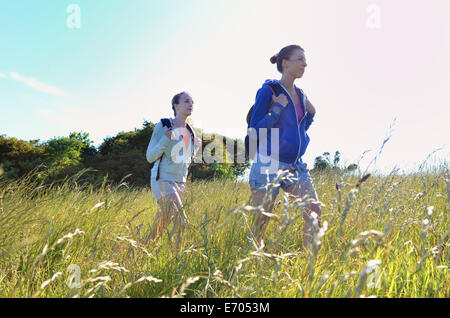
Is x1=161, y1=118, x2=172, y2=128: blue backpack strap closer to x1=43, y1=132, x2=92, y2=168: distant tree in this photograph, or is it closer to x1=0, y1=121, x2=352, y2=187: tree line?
x1=0, y1=121, x2=352, y2=187: tree line

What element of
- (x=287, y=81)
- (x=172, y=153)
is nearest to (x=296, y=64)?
(x=287, y=81)

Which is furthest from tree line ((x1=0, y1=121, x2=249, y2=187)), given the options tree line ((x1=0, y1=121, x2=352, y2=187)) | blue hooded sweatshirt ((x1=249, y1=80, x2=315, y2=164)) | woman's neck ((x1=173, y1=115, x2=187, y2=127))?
blue hooded sweatshirt ((x1=249, y1=80, x2=315, y2=164))

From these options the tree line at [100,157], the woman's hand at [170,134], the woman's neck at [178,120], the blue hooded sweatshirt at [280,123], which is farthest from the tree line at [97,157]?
the blue hooded sweatshirt at [280,123]

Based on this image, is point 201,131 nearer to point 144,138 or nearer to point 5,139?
point 144,138

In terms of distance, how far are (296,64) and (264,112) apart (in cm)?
66

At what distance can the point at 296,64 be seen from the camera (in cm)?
319

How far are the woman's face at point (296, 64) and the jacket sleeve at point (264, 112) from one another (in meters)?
0.39

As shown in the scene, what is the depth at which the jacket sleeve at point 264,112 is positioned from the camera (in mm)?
2982

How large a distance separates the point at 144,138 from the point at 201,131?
12.1 ft

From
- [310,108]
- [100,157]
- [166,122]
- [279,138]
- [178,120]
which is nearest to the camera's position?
[279,138]

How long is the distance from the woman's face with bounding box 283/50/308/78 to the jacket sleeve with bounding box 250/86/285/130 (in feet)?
1.29

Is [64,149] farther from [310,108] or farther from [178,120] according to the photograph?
[310,108]

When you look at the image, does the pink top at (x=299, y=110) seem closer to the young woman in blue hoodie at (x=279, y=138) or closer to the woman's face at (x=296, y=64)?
the young woman in blue hoodie at (x=279, y=138)
